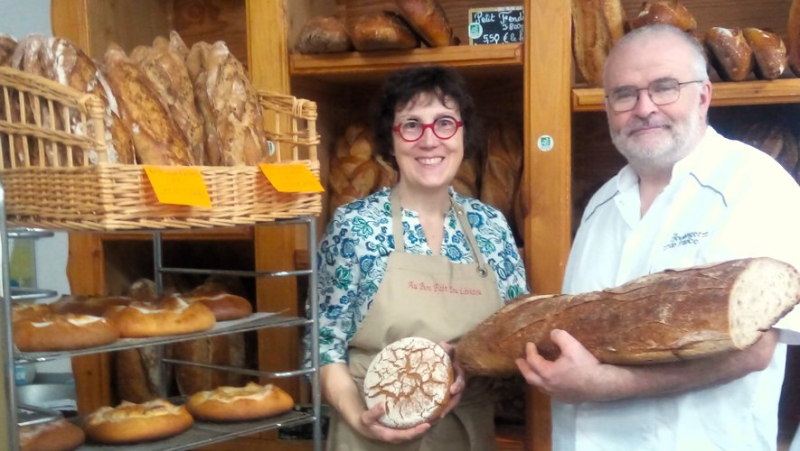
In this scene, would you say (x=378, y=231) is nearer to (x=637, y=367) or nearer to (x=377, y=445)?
(x=377, y=445)

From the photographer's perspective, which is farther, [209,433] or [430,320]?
[430,320]

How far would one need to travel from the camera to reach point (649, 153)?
1.29m

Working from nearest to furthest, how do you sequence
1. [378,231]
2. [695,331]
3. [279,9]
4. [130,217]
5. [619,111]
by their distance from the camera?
[695,331], [130,217], [619,111], [378,231], [279,9]

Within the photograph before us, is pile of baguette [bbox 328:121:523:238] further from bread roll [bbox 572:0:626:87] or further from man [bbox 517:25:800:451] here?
man [bbox 517:25:800:451]

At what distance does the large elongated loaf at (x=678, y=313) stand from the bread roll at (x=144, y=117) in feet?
2.22

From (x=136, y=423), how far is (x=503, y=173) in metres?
1.04

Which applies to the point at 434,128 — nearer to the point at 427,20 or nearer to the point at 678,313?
the point at 427,20

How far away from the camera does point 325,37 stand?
1652mm

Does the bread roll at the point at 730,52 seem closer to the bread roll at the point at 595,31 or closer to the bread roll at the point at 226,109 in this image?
the bread roll at the point at 595,31

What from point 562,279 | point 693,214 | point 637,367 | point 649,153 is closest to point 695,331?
point 637,367

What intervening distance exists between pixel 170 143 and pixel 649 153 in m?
0.85

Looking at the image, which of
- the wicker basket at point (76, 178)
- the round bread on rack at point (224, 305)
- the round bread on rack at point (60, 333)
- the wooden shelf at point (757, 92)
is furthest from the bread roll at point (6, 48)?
the wooden shelf at point (757, 92)

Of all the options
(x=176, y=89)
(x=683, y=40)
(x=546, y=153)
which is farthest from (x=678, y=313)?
(x=176, y=89)

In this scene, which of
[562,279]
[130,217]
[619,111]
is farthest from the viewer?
[562,279]
